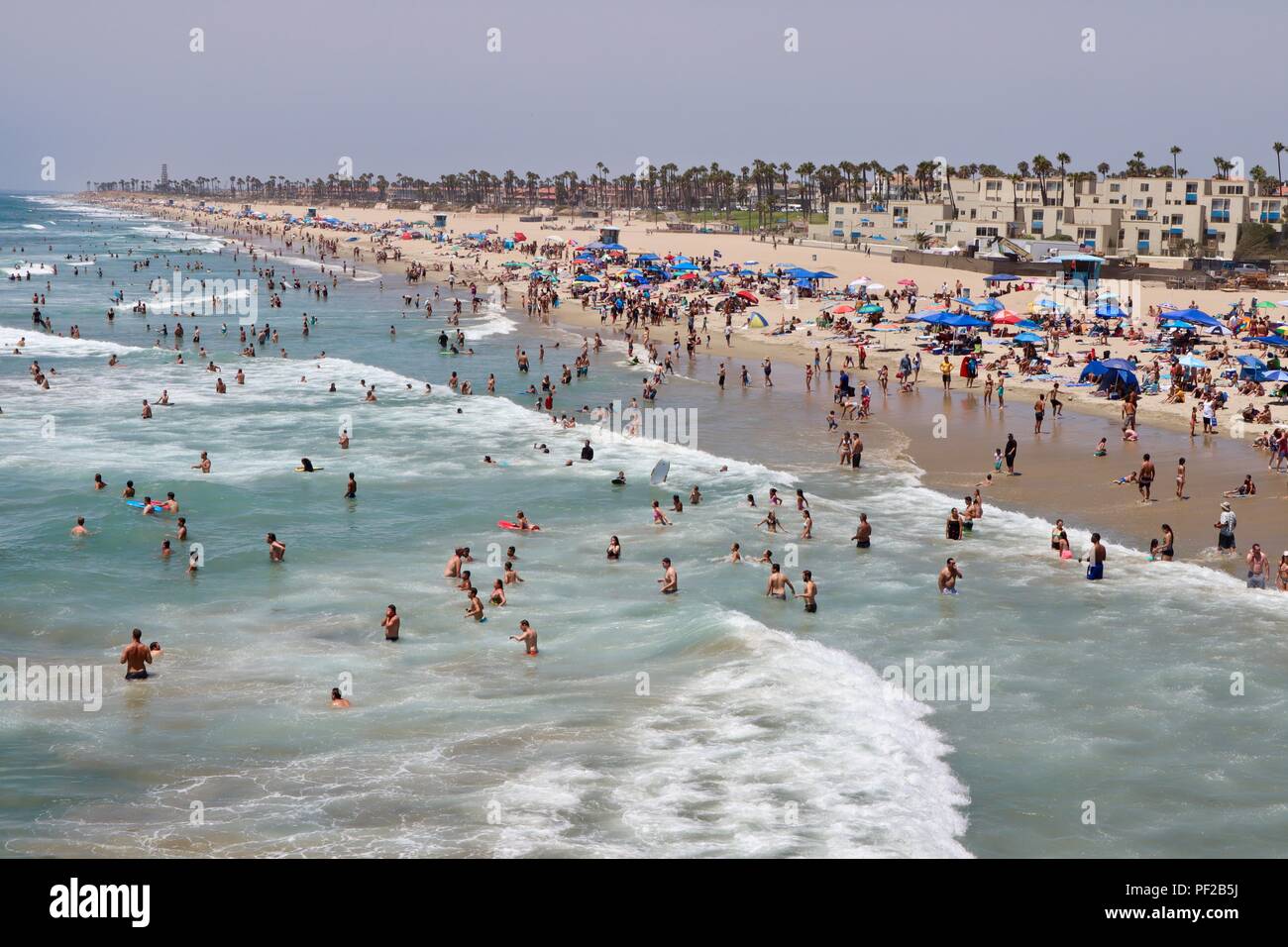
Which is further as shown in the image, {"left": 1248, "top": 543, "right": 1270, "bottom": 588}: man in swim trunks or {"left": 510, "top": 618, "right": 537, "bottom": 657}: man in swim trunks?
{"left": 1248, "top": 543, "right": 1270, "bottom": 588}: man in swim trunks

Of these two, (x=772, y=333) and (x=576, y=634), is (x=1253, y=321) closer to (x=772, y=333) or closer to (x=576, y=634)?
(x=772, y=333)

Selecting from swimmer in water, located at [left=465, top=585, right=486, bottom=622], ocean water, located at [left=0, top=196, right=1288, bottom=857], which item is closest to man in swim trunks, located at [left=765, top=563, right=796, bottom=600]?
ocean water, located at [left=0, top=196, right=1288, bottom=857]

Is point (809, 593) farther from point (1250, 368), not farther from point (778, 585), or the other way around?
point (1250, 368)

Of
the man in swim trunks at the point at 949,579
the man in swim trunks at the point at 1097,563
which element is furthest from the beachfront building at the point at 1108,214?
the man in swim trunks at the point at 949,579

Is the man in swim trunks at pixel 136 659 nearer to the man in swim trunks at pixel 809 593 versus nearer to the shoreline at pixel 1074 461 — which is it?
the man in swim trunks at pixel 809 593

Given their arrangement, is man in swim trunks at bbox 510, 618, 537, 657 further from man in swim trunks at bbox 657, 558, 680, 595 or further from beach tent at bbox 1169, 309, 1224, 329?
beach tent at bbox 1169, 309, 1224, 329
